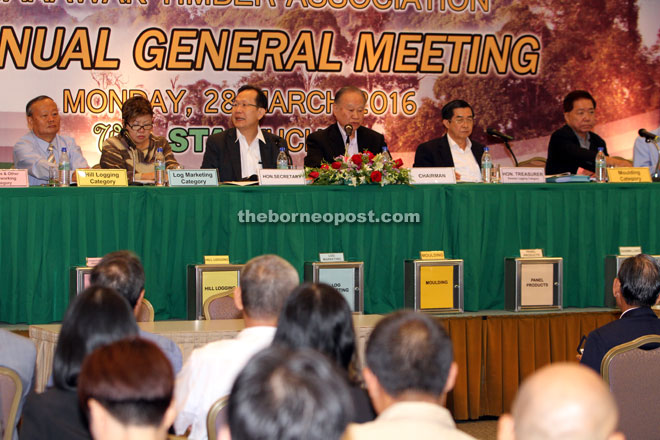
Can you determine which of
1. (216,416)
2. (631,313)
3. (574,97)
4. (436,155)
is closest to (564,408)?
Answer: (216,416)

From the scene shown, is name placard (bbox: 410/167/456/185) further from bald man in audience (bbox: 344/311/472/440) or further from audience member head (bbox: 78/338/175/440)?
audience member head (bbox: 78/338/175/440)

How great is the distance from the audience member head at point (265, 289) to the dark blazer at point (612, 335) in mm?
1024

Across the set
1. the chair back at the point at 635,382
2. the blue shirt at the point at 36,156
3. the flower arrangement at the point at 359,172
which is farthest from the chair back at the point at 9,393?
the blue shirt at the point at 36,156

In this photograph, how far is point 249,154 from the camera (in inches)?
208

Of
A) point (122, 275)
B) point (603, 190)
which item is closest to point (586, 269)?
point (603, 190)

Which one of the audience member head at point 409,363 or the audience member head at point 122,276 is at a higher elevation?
the audience member head at point 122,276

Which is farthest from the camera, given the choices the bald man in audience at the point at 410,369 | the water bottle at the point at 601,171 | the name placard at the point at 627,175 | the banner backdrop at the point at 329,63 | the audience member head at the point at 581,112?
the banner backdrop at the point at 329,63

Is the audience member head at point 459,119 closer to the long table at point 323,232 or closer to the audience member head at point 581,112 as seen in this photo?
the audience member head at point 581,112

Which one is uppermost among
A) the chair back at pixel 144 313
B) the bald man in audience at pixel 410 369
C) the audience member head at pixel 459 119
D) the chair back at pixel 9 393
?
the audience member head at pixel 459 119

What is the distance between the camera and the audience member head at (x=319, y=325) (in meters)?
1.81

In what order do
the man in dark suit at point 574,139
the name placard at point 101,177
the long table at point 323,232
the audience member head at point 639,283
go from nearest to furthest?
1. the audience member head at point 639,283
2. the long table at point 323,232
3. the name placard at point 101,177
4. the man in dark suit at point 574,139

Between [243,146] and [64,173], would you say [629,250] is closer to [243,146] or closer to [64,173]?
[243,146]

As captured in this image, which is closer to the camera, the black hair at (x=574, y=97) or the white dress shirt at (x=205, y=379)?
the white dress shirt at (x=205, y=379)

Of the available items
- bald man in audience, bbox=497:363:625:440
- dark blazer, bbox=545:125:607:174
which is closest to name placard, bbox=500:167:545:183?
dark blazer, bbox=545:125:607:174
